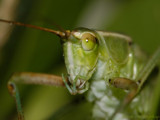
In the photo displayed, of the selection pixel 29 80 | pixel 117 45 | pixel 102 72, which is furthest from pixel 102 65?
pixel 29 80

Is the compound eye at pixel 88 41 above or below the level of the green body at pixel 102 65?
above

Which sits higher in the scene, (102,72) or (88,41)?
(88,41)

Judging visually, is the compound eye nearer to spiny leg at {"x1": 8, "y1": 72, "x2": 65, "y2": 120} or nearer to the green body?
the green body

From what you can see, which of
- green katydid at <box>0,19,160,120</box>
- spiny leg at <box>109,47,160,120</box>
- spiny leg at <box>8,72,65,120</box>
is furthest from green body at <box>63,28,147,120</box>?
spiny leg at <box>8,72,65,120</box>

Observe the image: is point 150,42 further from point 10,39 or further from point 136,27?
point 10,39

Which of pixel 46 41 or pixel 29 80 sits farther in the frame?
pixel 46 41

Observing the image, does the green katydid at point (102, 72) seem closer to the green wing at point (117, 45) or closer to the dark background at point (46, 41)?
the green wing at point (117, 45)

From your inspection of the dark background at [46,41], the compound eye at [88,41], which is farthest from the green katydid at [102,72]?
the dark background at [46,41]

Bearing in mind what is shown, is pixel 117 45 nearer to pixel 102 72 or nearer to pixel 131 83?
pixel 102 72
